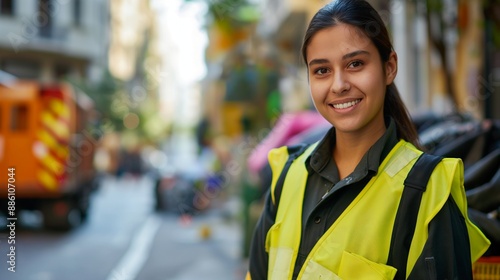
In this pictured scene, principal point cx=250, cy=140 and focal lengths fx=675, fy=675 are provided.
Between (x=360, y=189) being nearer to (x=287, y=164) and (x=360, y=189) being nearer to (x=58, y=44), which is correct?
(x=287, y=164)

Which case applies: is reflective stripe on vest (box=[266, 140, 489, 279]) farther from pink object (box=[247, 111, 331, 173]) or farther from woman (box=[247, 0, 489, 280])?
pink object (box=[247, 111, 331, 173])

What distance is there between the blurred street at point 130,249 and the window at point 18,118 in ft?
5.81

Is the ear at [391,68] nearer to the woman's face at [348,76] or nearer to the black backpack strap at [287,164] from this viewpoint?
the woman's face at [348,76]

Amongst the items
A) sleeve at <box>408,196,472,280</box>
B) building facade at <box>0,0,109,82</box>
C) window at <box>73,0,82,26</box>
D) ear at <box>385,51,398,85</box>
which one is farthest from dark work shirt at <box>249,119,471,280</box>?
window at <box>73,0,82,26</box>

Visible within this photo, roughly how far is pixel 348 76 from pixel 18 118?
1006 cm

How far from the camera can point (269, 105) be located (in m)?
11.3

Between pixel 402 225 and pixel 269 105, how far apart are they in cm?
954

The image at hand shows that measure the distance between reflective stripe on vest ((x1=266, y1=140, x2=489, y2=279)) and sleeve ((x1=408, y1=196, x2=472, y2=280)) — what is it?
0.02 m

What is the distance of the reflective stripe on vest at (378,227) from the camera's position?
5.77 ft

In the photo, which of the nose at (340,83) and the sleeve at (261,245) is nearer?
the nose at (340,83)

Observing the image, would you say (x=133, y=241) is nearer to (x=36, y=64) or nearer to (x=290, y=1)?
(x=290, y=1)

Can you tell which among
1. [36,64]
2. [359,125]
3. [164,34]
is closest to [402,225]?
[359,125]

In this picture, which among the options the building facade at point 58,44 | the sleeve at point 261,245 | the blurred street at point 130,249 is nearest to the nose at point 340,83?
the sleeve at point 261,245

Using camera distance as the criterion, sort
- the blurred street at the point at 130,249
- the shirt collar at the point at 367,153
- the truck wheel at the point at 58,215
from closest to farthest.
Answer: the shirt collar at the point at 367,153 → the blurred street at the point at 130,249 → the truck wheel at the point at 58,215
